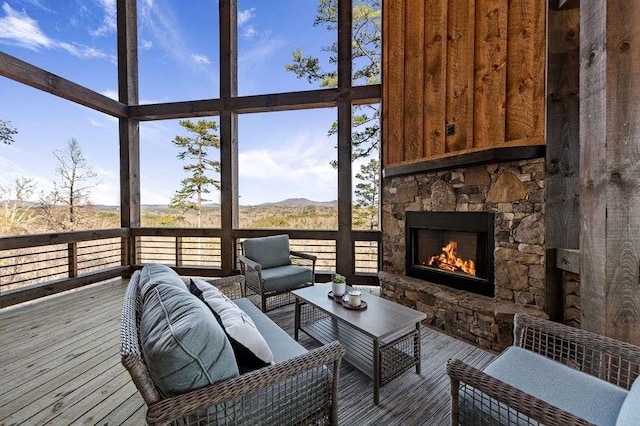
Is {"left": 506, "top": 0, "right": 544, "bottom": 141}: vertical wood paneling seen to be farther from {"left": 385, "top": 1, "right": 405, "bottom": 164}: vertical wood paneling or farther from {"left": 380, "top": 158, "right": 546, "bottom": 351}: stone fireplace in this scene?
{"left": 385, "top": 1, "right": 405, "bottom": 164}: vertical wood paneling

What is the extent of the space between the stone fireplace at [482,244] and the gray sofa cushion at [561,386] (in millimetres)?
995

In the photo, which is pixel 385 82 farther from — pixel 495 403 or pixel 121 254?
A: pixel 121 254

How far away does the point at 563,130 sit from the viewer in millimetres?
2090

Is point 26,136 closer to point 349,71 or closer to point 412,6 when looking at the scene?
point 349,71

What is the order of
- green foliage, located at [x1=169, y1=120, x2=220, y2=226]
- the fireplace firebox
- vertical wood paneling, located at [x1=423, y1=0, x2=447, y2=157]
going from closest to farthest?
the fireplace firebox → vertical wood paneling, located at [x1=423, y1=0, x2=447, y2=157] → green foliage, located at [x1=169, y1=120, x2=220, y2=226]

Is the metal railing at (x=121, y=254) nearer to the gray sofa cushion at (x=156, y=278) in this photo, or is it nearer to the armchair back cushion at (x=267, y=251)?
the armchair back cushion at (x=267, y=251)

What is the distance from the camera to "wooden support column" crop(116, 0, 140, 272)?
462 cm

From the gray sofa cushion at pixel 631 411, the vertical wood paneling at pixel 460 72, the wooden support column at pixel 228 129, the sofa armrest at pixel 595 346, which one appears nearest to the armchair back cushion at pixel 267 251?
the wooden support column at pixel 228 129

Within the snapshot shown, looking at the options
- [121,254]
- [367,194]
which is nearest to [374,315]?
[367,194]

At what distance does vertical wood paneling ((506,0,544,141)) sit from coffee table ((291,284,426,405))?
5.84ft

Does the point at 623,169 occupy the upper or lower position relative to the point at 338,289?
upper

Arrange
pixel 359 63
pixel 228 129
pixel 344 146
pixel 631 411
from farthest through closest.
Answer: pixel 228 129 → pixel 359 63 → pixel 344 146 → pixel 631 411

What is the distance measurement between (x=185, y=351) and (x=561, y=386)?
62.5 inches

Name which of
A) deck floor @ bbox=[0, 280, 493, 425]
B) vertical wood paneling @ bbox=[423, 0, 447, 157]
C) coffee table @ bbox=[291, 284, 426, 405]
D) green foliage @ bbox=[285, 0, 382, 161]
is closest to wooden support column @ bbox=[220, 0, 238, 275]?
green foliage @ bbox=[285, 0, 382, 161]
